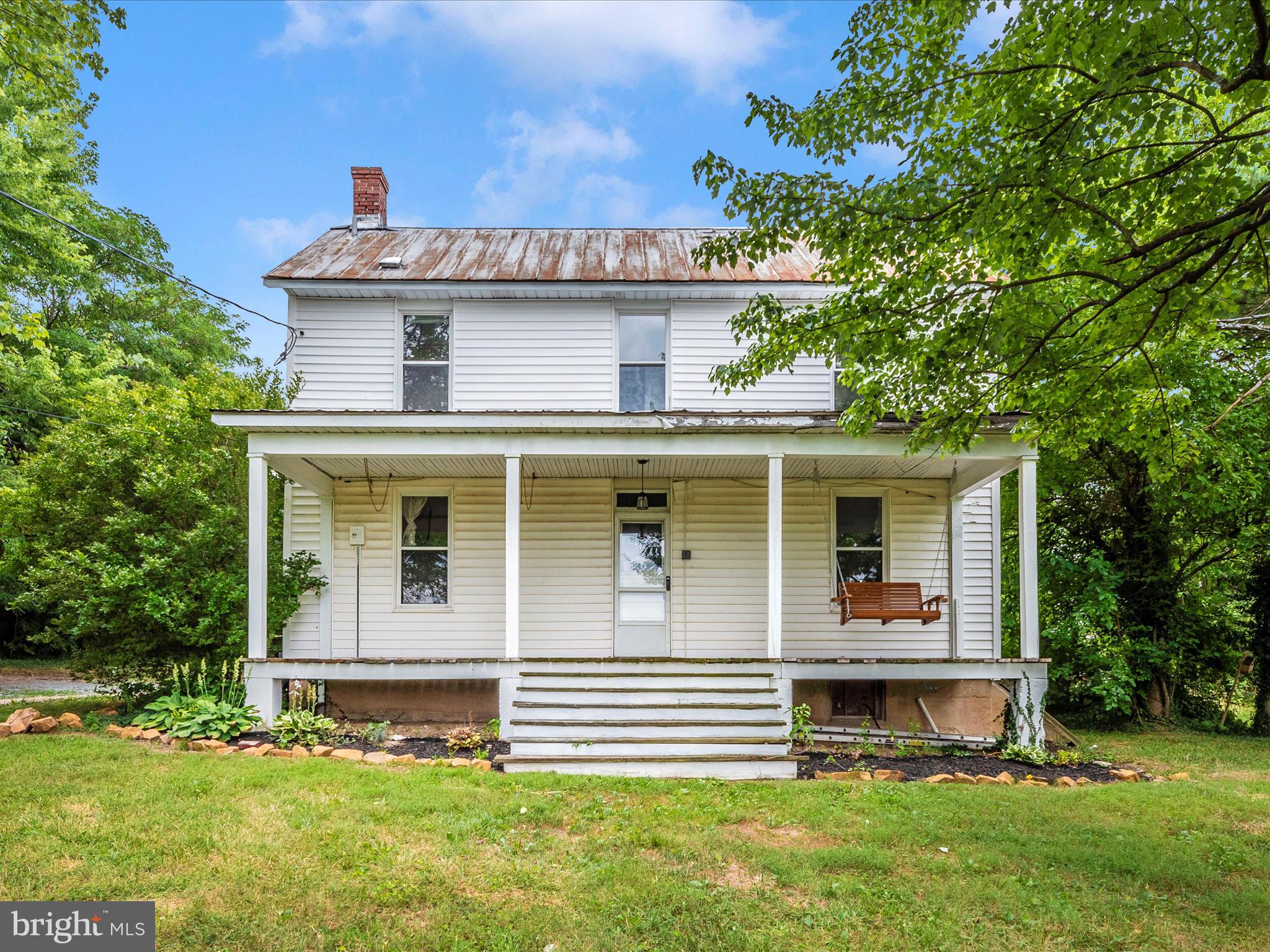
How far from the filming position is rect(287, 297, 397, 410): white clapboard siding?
11055 millimetres

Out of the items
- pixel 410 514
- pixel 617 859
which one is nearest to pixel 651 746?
pixel 617 859

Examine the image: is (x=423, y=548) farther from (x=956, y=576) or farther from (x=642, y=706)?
(x=956, y=576)

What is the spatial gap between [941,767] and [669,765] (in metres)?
3.04

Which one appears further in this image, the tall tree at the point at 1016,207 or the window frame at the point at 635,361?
the window frame at the point at 635,361

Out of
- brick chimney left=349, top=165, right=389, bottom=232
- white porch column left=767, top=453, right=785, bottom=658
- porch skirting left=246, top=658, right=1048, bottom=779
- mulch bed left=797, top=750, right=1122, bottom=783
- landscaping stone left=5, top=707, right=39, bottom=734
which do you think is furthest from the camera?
brick chimney left=349, top=165, right=389, bottom=232

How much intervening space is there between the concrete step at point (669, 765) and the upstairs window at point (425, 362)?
5.54 metres

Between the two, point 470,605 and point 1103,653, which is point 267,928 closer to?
point 470,605

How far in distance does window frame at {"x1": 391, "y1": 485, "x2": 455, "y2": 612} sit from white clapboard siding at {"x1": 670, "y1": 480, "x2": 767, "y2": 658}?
316cm

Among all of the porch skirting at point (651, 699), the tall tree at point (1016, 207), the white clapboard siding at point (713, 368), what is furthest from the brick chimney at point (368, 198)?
the tall tree at point (1016, 207)

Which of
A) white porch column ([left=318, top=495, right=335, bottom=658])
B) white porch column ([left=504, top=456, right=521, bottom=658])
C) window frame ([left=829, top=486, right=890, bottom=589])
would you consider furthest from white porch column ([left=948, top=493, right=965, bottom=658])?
white porch column ([left=318, top=495, right=335, bottom=658])

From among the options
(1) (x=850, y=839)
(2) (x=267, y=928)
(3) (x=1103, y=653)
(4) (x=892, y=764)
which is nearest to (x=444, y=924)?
(2) (x=267, y=928)

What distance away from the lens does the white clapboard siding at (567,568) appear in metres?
11.1

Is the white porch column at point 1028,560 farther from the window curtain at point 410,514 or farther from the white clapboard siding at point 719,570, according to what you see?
the window curtain at point 410,514

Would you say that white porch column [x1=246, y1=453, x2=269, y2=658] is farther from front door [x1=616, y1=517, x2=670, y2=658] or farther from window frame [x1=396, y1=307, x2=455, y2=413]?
front door [x1=616, y1=517, x2=670, y2=658]
